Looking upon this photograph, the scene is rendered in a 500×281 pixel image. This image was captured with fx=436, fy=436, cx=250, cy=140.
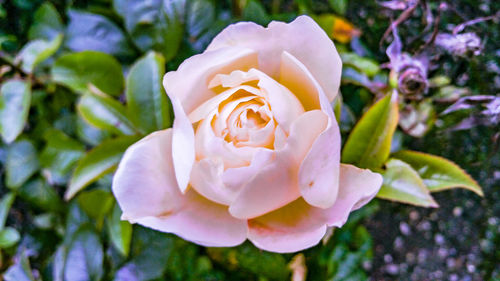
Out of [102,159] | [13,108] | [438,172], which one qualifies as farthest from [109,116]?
[438,172]

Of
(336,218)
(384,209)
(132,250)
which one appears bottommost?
(384,209)

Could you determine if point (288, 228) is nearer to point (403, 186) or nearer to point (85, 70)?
point (403, 186)

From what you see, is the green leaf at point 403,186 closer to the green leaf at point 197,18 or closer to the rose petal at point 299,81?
the rose petal at point 299,81

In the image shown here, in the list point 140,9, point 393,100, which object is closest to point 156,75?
point 140,9

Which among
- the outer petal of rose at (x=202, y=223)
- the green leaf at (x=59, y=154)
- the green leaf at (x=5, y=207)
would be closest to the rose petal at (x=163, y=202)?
the outer petal of rose at (x=202, y=223)

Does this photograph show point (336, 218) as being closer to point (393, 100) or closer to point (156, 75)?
point (393, 100)

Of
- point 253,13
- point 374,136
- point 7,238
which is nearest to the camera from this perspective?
point 374,136
